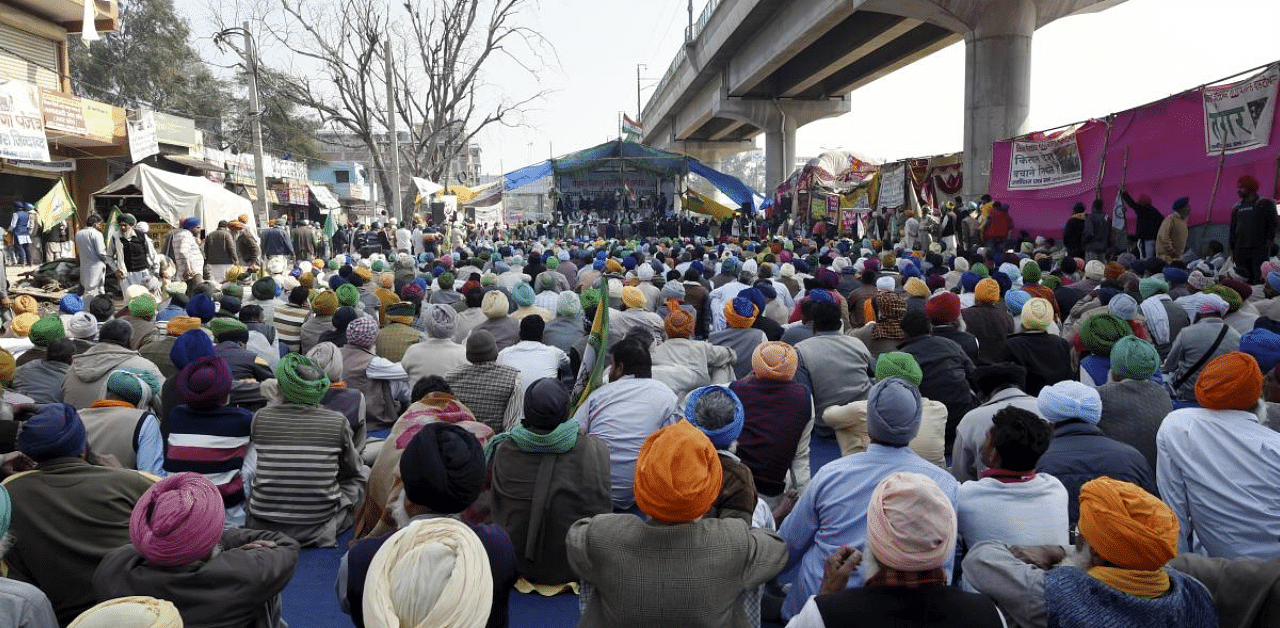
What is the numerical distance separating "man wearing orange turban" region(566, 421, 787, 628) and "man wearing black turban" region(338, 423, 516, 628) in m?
0.26

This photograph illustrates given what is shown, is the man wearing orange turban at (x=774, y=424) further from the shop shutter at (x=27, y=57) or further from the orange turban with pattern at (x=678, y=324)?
the shop shutter at (x=27, y=57)

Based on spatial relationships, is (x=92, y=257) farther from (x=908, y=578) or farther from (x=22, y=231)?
(x=908, y=578)

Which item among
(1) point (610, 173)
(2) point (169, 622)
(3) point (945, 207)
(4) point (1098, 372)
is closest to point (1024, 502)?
(2) point (169, 622)

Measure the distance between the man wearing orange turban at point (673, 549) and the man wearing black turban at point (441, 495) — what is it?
0.84 feet

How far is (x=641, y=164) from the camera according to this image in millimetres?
23484

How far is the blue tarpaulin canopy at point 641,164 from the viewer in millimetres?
22266

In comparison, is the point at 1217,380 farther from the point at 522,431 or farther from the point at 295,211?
the point at 295,211

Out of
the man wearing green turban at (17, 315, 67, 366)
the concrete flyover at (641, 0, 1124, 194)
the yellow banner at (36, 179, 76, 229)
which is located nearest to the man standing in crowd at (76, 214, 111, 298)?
the yellow banner at (36, 179, 76, 229)

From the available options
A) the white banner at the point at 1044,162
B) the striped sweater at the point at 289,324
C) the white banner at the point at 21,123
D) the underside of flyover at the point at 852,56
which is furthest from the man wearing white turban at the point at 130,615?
the underside of flyover at the point at 852,56

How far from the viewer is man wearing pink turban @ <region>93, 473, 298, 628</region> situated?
7.44 feet

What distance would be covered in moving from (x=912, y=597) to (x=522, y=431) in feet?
6.48

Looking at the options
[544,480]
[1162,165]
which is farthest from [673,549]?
[1162,165]

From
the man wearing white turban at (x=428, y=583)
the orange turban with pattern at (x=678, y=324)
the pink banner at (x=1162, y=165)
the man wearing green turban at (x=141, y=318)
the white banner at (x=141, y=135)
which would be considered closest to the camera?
the man wearing white turban at (x=428, y=583)

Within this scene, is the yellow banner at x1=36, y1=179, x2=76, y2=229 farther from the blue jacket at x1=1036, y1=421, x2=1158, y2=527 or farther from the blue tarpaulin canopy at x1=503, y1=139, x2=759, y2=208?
the blue jacket at x1=1036, y1=421, x2=1158, y2=527
